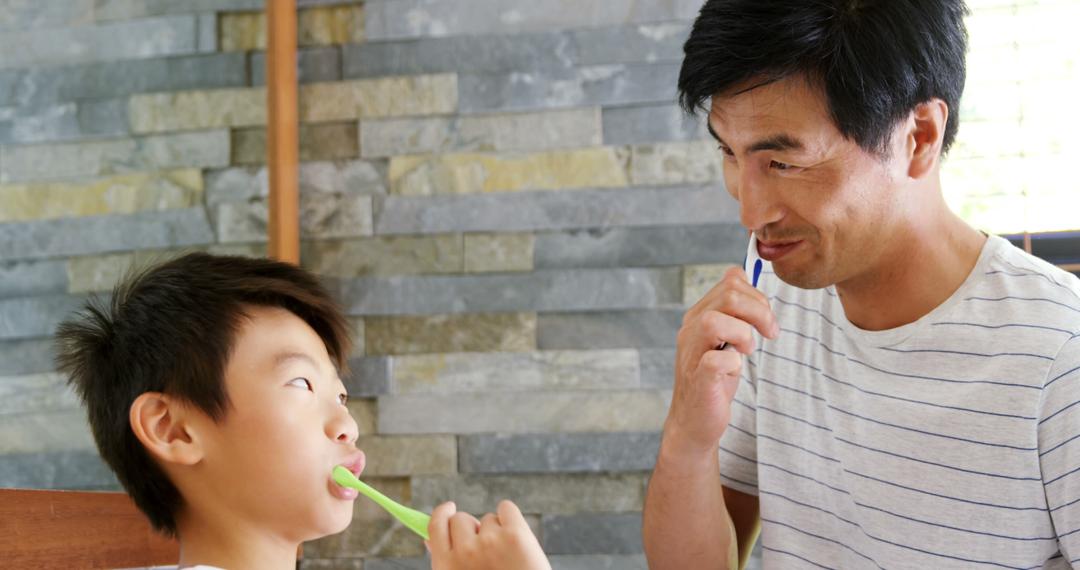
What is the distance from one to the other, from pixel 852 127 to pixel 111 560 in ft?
3.02

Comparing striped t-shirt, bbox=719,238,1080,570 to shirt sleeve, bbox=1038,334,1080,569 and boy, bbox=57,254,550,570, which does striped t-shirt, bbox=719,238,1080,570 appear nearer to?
shirt sleeve, bbox=1038,334,1080,569

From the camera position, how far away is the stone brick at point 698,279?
1.95m

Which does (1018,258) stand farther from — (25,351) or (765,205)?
(25,351)

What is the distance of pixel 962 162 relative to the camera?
1.96m

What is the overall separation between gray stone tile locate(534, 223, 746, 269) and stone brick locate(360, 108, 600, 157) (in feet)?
0.58

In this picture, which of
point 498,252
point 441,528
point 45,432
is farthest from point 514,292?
point 441,528

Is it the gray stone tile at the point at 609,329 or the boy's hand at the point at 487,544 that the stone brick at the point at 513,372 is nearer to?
the gray stone tile at the point at 609,329

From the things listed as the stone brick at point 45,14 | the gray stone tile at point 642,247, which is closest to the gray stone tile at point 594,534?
the gray stone tile at point 642,247

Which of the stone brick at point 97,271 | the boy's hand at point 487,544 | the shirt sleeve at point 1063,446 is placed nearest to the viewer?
the boy's hand at point 487,544

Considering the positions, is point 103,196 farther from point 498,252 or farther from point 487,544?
point 487,544

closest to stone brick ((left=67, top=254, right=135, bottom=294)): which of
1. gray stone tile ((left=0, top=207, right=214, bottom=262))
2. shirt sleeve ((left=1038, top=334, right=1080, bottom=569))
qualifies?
gray stone tile ((left=0, top=207, right=214, bottom=262))

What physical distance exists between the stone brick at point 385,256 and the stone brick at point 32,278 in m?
0.57

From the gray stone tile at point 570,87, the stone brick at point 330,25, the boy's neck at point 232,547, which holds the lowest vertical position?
the boy's neck at point 232,547

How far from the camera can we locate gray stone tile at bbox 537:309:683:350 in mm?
1958
